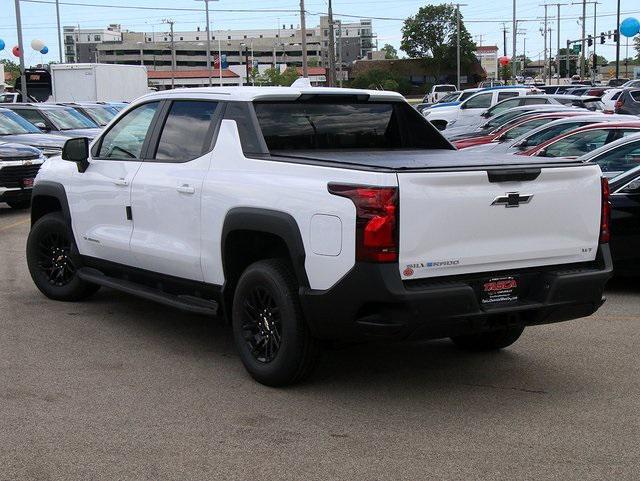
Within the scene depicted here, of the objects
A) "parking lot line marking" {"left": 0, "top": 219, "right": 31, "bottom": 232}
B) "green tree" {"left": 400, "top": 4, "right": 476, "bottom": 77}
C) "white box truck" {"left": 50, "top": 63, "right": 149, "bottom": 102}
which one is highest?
"green tree" {"left": 400, "top": 4, "right": 476, "bottom": 77}

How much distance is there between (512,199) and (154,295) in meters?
2.82

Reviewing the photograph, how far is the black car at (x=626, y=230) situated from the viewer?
8.60 m

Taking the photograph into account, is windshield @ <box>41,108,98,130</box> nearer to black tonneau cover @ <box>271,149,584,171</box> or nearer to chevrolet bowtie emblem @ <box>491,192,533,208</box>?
black tonneau cover @ <box>271,149,584,171</box>

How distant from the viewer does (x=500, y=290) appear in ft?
17.4

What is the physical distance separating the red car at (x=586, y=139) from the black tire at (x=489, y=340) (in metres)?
5.75

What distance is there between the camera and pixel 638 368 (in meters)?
6.15

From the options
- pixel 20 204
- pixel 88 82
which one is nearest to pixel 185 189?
pixel 20 204

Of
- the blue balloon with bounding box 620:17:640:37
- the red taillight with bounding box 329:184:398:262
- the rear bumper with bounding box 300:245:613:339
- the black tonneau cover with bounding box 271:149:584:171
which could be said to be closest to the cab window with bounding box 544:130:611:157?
the black tonneau cover with bounding box 271:149:584:171

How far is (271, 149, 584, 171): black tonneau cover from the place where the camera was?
5152 mm

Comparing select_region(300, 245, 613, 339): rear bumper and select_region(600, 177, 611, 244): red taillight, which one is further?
select_region(600, 177, 611, 244): red taillight

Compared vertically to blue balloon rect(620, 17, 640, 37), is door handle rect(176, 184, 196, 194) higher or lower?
lower

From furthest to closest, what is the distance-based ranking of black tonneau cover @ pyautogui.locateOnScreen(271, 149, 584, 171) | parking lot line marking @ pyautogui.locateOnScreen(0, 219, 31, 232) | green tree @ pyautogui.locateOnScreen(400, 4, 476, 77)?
green tree @ pyautogui.locateOnScreen(400, 4, 476, 77) < parking lot line marking @ pyautogui.locateOnScreen(0, 219, 31, 232) < black tonneau cover @ pyautogui.locateOnScreen(271, 149, 584, 171)

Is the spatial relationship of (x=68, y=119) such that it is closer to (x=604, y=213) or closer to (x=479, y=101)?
(x=479, y=101)

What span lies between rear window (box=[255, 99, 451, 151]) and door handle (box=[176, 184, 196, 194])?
0.61 metres
